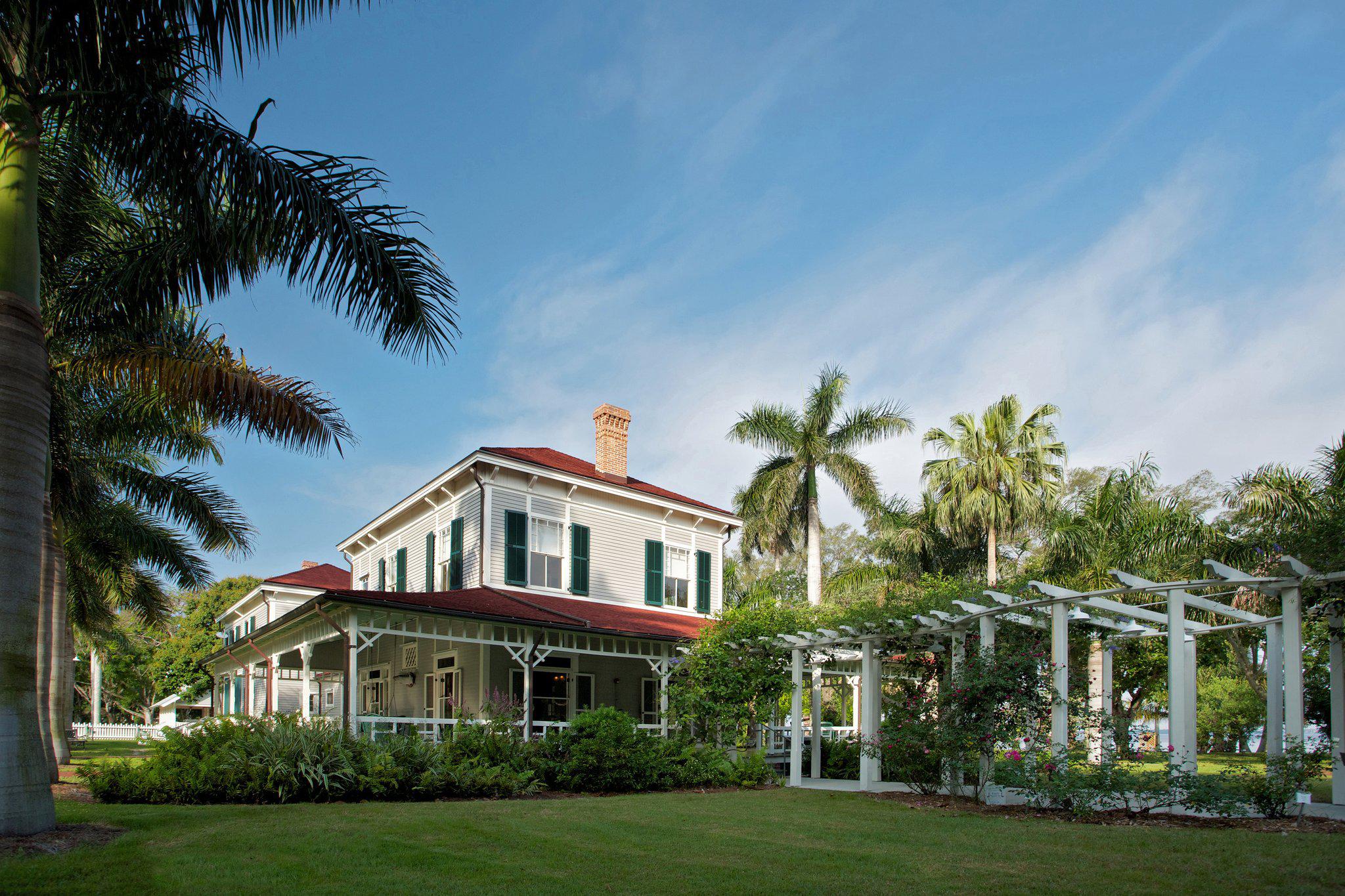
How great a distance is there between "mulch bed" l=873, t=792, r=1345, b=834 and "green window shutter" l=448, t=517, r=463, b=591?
1181 cm

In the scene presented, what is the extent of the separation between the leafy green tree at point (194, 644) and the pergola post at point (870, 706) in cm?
3857

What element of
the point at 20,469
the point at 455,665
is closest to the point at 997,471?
the point at 455,665

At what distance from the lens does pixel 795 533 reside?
27.6m

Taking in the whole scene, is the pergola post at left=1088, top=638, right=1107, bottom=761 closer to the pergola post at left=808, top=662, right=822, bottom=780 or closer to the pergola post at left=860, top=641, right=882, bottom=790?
the pergola post at left=860, top=641, right=882, bottom=790

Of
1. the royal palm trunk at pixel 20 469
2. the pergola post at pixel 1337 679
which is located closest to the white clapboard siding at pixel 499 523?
the royal palm trunk at pixel 20 469

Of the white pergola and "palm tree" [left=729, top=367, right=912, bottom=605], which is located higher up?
"palm tree" [left=729, top=367, right=912, bottom=605]

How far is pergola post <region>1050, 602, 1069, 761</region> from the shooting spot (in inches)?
440

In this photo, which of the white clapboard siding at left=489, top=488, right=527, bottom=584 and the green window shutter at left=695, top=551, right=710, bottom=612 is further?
the green window shutter at left=695, top=551, right=710, bottom=612

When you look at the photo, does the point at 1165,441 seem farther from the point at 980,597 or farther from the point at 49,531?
the point at 49,531

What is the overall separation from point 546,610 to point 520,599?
135 cm

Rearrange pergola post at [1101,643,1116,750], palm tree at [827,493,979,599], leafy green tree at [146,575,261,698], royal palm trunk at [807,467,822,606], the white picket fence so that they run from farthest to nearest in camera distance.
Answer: leafy green tree at [146,575,261,698] → the white picket fence → palm tree at [827,493,979,599] → royal palm trunk at [807,467,822,606] → pergola post at [1101,643,1116,750]

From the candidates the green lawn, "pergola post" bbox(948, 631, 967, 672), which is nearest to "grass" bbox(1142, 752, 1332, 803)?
"pergola post" bbox(948, 631, 967, 672)

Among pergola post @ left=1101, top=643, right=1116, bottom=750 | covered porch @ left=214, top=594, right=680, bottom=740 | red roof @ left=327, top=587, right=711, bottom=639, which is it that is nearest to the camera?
pergola post @ left=1101, top=643, right=1116, bottom=750

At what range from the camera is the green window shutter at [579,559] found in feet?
68.9
